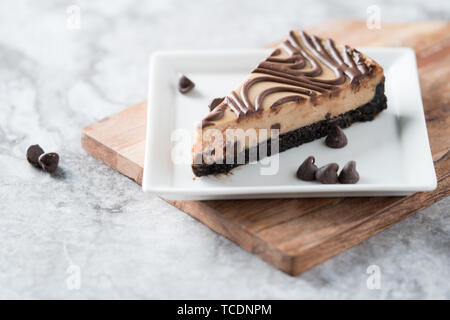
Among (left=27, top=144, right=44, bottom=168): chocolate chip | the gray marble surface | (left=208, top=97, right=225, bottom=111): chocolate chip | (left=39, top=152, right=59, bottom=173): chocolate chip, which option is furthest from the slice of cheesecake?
(left=27, top=144, right=44, bottom=168): chocolate chip

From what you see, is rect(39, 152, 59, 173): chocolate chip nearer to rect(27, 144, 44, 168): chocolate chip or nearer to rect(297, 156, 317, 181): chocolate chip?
rect(27, 144, 44, 168): chocolate chip

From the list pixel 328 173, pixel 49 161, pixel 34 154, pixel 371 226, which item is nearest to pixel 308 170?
pixel 328 173

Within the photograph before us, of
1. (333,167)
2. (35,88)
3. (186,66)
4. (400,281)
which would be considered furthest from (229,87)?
(400,281)

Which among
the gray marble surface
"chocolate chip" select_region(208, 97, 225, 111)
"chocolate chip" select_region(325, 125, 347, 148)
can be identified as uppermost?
"chocolate chip" select_region(208, 97, 225, 111)

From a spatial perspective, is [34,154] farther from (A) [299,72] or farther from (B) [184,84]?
(A) [299,72]

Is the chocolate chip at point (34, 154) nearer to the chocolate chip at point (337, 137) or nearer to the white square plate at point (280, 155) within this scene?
the white square plate at point (280, 155)
